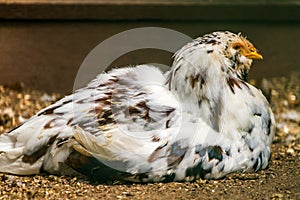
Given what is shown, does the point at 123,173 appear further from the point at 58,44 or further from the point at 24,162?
the point at 58,44

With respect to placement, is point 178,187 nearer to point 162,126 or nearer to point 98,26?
point 162,126

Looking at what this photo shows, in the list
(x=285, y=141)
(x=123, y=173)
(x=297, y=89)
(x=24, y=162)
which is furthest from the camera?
(x=297, y=89)

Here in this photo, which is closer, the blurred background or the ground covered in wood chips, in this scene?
the ground covered in wood chips

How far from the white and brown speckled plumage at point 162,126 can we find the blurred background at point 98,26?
3.37 feet

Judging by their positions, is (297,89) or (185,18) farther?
(297,89)

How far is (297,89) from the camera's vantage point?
400 cm

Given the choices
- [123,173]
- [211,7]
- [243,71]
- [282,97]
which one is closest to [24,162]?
[123,173]

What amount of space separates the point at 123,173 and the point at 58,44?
5.31 feet

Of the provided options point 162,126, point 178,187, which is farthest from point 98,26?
point 178,187

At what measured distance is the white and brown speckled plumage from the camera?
241 cm

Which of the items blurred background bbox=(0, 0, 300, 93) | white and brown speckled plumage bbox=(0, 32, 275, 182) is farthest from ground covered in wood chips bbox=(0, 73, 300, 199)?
blurred background bbox=(0, 0, 300, 93)

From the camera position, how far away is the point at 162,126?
97.5 inches

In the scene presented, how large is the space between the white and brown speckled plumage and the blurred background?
40.4 inches

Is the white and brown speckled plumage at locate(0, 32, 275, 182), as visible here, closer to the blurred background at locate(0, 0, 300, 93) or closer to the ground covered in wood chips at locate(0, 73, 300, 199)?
the ground covered in wood chips at locate(0, 73, 300, 199)
